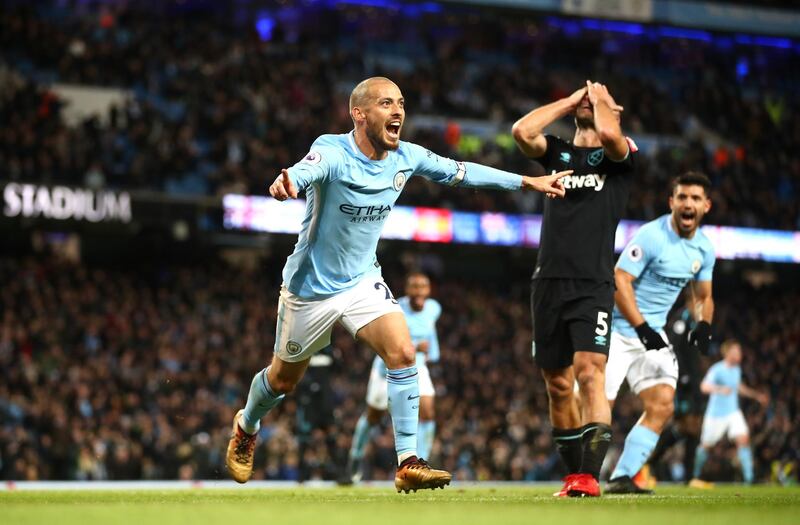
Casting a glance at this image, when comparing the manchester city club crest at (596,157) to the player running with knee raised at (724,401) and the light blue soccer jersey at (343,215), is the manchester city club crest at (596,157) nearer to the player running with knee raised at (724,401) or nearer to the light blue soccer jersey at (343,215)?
the light blue soccer jersey at (343,215)

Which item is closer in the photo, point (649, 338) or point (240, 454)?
point (240, 454)

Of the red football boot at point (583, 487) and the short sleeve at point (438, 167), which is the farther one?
the short sleeve at point (438, 167)

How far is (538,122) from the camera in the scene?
8.50 meters

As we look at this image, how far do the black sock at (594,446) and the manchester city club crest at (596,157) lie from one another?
193 centimetres

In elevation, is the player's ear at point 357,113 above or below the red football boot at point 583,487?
above

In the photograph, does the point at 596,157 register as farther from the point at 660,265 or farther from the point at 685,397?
the point at 685,397

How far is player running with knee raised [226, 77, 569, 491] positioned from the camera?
25.3ft

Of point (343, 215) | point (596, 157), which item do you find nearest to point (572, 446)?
point (596, 157)

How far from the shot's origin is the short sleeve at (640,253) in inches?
390

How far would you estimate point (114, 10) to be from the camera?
105 feet

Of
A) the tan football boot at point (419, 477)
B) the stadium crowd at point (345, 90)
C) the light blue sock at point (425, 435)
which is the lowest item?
the light blue sock at point (425, 435)

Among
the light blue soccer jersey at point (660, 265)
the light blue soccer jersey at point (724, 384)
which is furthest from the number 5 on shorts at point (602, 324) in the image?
the light blue soccer jersey at point (724, 384)

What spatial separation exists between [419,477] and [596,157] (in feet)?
9.41

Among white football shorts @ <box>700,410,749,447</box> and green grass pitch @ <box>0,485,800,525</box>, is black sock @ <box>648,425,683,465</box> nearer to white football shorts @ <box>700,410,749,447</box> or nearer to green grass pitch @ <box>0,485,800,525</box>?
white football shorts @ <box>700,410,749,447</box>
